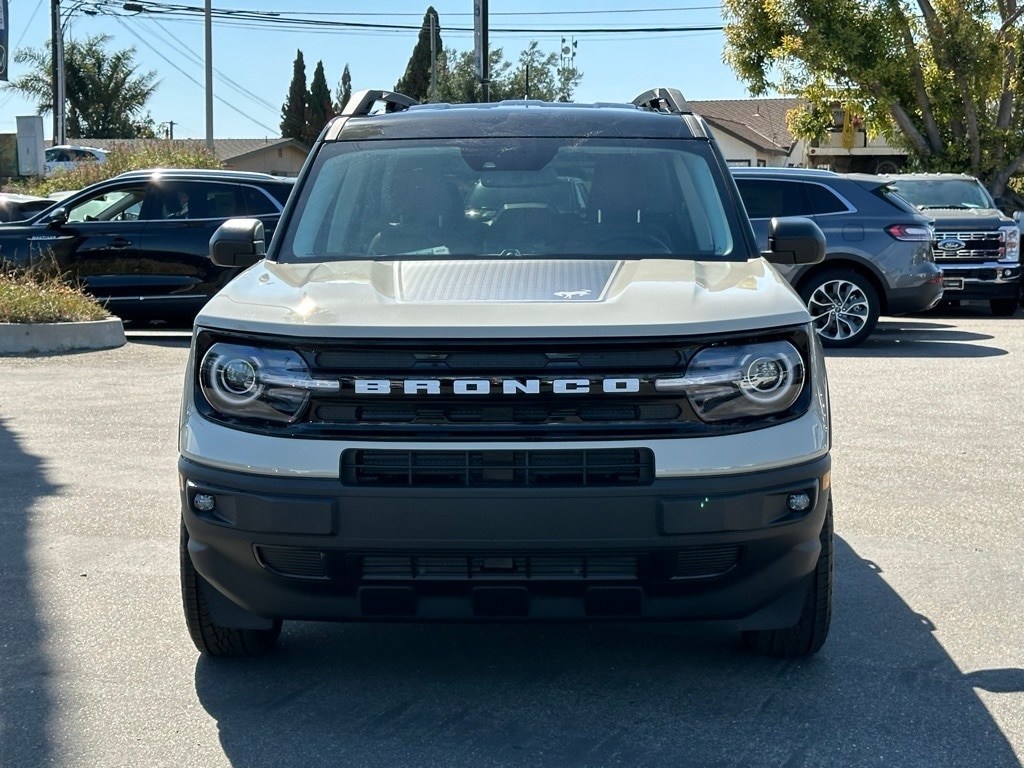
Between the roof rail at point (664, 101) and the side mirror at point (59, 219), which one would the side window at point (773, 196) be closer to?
the side mirror at point (59, 219)

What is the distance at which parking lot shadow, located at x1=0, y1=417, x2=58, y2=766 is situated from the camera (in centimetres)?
396

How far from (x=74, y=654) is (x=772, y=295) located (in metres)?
2.54

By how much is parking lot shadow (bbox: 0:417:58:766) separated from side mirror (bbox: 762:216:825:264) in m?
3.00

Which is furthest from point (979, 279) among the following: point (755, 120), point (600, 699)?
point (755, 120)

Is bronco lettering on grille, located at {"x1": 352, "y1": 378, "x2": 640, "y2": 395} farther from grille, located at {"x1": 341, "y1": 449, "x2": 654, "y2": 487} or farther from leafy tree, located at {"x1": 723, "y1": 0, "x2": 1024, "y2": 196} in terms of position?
leafy tree, located at {"x1": 723, "y1": 0, "x2": 1024, "y2": 196}

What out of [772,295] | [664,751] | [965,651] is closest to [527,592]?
[664,751]

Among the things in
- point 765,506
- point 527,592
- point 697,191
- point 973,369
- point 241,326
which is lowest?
point 973,369

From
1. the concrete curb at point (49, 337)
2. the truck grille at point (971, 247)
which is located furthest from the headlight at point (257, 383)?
the truck grille at point (971, 247)

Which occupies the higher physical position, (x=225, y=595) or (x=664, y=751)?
(x=225, y=595)

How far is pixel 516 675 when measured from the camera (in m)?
4.52

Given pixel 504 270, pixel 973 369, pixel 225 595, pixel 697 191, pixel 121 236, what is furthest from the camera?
pixel 121 236

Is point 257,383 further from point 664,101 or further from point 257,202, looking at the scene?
point 257,202

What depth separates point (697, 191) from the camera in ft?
17.5

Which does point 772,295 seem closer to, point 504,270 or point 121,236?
point 504,270
